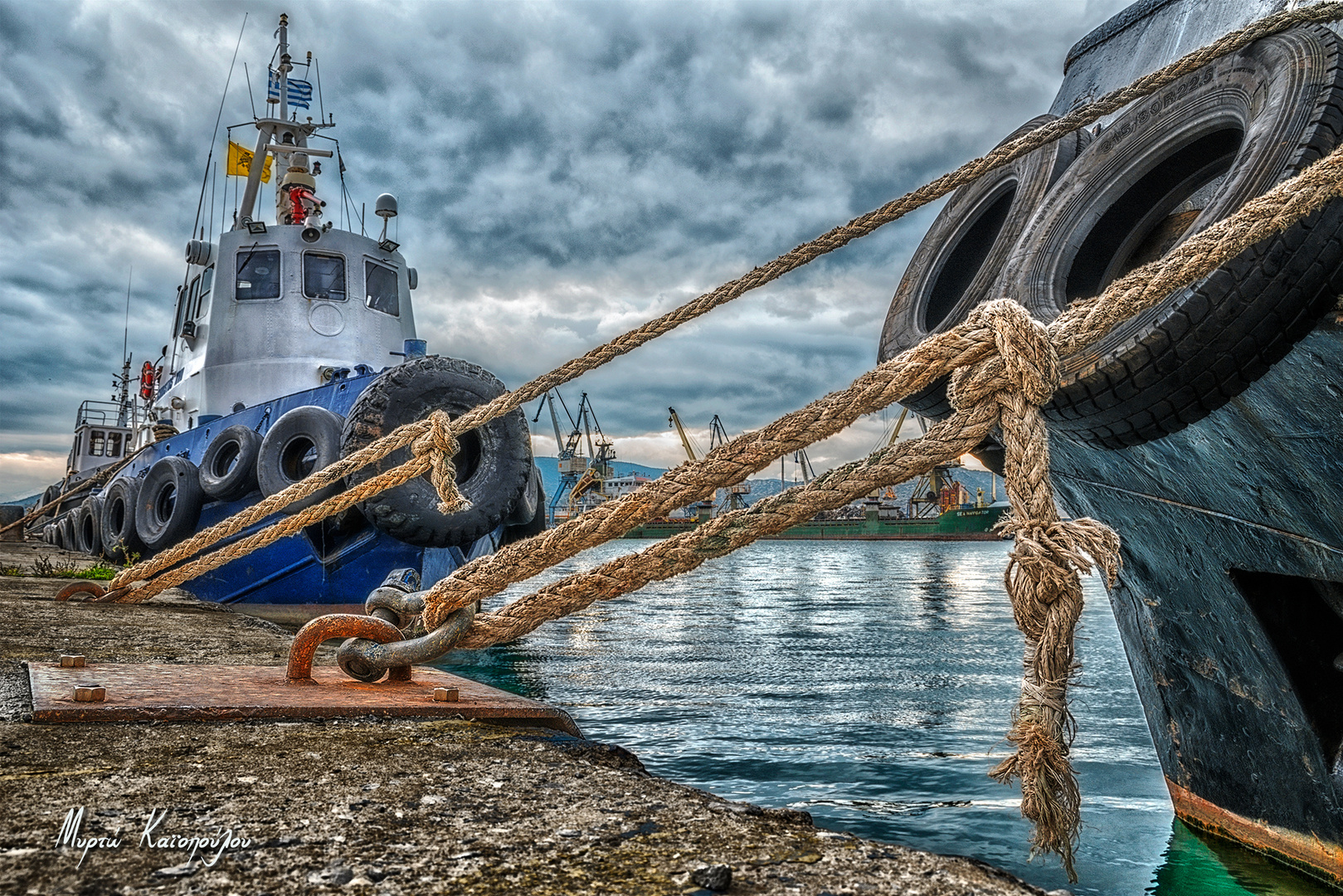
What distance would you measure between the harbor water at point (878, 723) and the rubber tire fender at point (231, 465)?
2.89 meters

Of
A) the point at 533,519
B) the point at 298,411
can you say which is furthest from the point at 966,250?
the point at 533,519

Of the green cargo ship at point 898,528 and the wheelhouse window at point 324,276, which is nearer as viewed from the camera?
the wheelhouse window at point 324,276

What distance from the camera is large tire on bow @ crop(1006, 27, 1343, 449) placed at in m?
2.08

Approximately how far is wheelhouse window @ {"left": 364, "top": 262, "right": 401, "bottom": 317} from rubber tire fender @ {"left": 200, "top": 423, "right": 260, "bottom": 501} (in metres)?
3.24

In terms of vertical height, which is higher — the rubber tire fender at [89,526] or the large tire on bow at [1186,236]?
the rubber tire fender at [89,526]

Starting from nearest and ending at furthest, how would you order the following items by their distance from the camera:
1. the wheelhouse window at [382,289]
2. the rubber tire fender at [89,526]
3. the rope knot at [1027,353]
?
1. the rope knot at [1027,353]
2. the wheelhouse window at [382,289]
3. the rubber tire fender at [89,526]

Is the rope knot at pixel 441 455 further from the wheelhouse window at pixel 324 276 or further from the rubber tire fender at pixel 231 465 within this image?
the wheelhouse window at pixel 324 276

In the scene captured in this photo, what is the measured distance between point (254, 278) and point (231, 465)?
3.24 m

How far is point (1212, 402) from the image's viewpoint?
2.26 meters

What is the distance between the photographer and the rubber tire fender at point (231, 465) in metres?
9.02

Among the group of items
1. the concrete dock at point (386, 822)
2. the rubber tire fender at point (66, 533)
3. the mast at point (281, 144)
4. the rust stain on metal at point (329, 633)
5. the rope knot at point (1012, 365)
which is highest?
the mast at point (281, 144)

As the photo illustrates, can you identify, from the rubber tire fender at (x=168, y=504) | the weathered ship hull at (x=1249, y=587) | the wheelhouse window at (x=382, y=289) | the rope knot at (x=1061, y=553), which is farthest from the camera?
the wheelhouse window at (x=382, y=289)

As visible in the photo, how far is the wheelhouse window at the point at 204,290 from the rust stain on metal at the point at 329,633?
10.8 meters

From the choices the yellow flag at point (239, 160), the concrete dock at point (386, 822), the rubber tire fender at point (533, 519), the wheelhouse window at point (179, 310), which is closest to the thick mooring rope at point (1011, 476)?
the concrete dock at point (386, 822)
